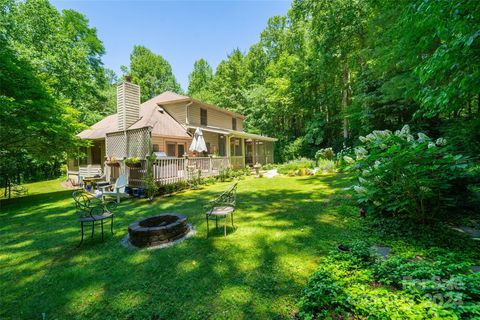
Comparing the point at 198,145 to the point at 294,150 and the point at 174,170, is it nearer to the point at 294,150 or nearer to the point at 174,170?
the point at 174,170

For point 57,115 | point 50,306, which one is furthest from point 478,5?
point 57,115

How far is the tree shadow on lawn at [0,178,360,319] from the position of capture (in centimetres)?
246

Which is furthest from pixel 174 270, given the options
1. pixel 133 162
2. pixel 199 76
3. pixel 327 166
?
pixel 199 76

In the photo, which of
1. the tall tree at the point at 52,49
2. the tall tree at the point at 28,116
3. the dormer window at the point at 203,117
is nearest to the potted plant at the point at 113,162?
the tall tree at the point at 28,116

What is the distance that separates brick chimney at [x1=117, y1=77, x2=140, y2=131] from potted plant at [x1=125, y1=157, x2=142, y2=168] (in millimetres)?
1966

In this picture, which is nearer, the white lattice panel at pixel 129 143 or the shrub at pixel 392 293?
the shrub at pixel 392 293

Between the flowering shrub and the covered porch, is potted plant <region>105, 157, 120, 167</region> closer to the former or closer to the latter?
the covered porch

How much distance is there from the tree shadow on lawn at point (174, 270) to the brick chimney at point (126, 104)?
208 inches

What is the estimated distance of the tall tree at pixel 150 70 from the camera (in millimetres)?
33750

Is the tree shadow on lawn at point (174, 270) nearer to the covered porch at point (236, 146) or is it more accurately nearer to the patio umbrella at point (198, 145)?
the patio umbrella at point (198, 145)

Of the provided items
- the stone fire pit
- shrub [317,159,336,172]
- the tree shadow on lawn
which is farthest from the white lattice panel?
shrub [317,159,336,172]

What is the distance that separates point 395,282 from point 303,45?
2859 cm

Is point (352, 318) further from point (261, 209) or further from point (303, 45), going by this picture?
point (303, 45)

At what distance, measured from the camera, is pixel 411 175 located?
357 centimetres
